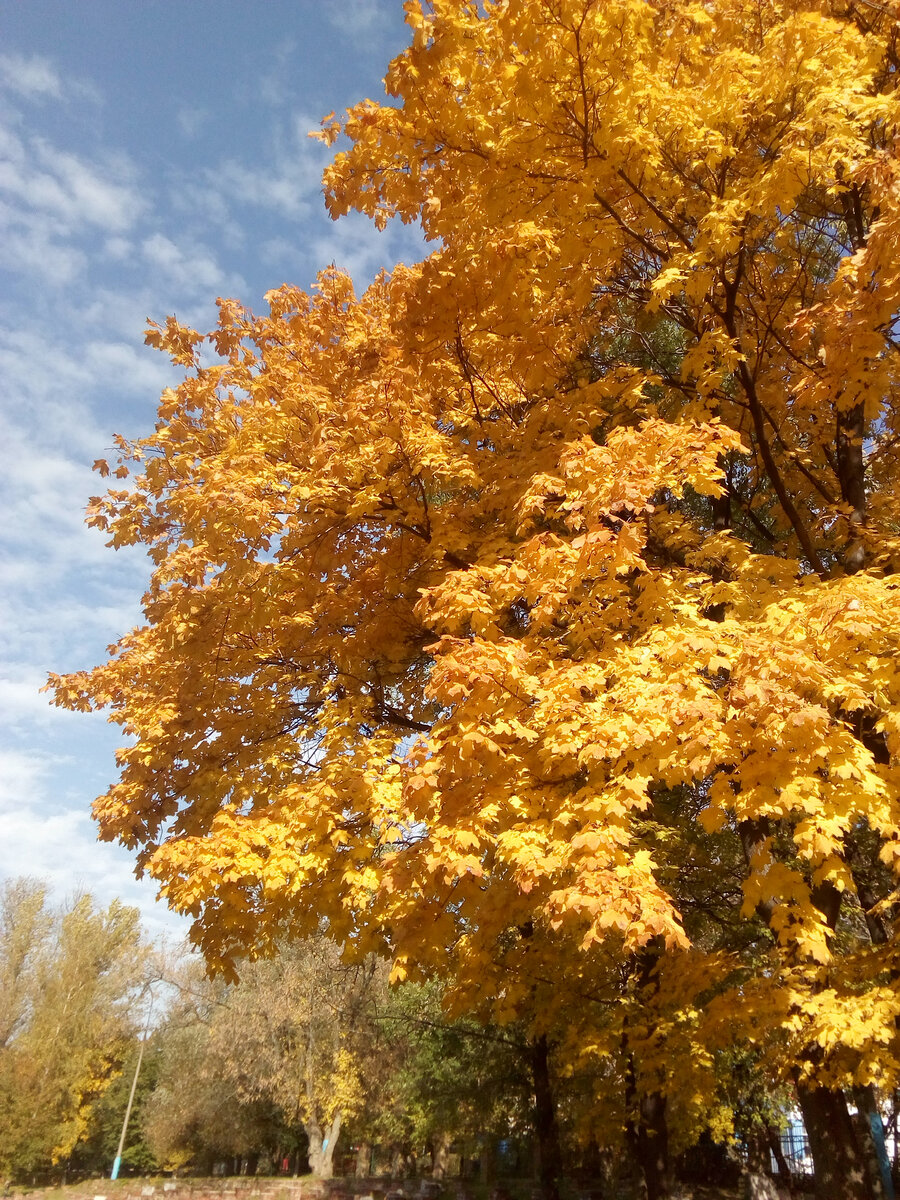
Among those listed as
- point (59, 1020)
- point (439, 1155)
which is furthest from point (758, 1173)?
point (59, 1020)

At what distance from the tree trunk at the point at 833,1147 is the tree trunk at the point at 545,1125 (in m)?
7.01

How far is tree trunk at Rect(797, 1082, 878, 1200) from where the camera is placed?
5.17m

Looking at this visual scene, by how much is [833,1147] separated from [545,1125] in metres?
8.62

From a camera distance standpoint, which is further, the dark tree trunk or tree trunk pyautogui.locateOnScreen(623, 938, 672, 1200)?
the dark tree trunk

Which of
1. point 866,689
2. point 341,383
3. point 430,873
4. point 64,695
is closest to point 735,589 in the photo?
point 866,689

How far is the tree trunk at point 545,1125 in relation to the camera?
1197cm

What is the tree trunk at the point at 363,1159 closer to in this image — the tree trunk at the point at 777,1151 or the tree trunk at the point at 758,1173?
the tree trunk at the point at 777,1151

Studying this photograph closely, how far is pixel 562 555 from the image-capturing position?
4953 millimetres

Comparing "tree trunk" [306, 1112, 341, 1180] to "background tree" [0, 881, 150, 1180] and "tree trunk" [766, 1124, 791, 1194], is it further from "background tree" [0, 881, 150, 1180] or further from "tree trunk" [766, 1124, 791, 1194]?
"tree trunk" [766, 1124, 791, 1194]

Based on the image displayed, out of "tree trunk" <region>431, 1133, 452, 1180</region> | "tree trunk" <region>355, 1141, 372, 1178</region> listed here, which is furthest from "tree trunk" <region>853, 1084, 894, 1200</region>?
"tree trunk" <region>355, 1141, 372, 1178</region>

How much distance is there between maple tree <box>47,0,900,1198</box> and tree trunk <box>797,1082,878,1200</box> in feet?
0.09

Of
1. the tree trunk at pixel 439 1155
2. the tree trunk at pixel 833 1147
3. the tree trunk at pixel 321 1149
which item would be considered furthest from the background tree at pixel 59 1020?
the tree trunk at pixel 833 1147

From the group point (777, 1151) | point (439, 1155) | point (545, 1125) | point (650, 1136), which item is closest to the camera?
point (650, 1136)

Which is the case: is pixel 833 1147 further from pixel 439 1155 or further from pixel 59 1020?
pixel 59 1020
